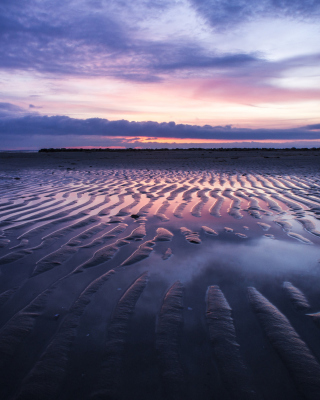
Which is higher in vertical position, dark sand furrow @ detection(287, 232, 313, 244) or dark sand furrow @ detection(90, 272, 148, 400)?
dark sand furrow @ detection(287, 232, 313, 244)

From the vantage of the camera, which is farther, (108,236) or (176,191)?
(176,191)

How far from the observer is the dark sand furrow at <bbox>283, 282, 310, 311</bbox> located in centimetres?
204

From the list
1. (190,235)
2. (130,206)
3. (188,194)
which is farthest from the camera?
(188,194)

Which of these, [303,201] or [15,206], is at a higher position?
[303,201]

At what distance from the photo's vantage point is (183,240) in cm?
346

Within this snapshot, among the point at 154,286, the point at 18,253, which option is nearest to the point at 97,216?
the point at 18,253

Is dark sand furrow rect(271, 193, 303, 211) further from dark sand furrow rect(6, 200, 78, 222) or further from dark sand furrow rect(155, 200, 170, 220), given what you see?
dark sand furrow rect(6, 200, 78, 222)

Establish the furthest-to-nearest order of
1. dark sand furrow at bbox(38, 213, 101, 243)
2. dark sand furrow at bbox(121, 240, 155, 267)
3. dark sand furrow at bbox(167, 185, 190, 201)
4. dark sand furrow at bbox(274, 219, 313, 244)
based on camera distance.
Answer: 1. dark sand furrow at bbox(167, 185, 190, 201)
2. dark sand furrow at bbox(38, 213, 101, 243)
3. dark sand furrow at bbox(274, 219, 313, 244)
4. dark sand furrow at bbox(121, 240, 155, 267)

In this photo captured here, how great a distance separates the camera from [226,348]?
1.64 meters

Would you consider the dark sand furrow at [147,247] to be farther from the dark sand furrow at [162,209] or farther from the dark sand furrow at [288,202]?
the dark sand furrow at [288,202]

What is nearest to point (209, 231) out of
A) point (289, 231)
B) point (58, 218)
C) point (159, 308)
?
point (289, 231)

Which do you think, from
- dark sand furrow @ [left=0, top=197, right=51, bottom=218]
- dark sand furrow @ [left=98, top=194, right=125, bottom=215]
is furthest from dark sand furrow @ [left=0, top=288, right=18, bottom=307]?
dark sand furrow @ [left=0, top=197, right=51, bottom=218]

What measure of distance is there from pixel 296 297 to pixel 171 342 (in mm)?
1115

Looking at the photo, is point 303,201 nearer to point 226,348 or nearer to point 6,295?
point 226,348
